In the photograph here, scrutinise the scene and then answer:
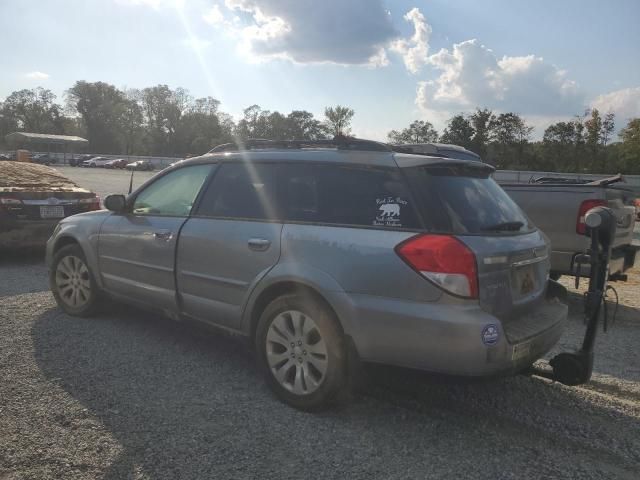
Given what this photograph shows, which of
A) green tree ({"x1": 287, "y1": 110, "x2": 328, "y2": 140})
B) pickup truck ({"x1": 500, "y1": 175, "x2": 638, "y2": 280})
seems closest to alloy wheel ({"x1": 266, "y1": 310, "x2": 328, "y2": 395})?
pickup truck ({"x1": 500, "y1": 175, "x2": 638, "y2": 280})

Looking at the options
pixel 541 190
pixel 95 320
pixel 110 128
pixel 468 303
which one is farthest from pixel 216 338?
pixel 110 128

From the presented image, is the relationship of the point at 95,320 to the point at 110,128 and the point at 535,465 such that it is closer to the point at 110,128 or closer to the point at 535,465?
the point at 535,465

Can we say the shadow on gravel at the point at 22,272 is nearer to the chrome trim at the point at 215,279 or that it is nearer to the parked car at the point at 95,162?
the chrome trim at the point at 215,279

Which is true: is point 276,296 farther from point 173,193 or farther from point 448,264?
point 173,193

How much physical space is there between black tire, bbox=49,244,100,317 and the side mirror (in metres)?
0.71

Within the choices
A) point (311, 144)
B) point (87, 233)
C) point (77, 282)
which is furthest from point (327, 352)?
point (77, 282)

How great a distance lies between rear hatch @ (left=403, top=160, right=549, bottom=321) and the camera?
10.2 ft

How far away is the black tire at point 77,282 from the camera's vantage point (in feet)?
17.3

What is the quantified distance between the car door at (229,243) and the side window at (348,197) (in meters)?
0.18

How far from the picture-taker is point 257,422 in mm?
3350

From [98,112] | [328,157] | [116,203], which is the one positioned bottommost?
[116,203]

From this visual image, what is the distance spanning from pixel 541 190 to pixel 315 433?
4.62m

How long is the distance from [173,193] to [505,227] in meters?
2.76

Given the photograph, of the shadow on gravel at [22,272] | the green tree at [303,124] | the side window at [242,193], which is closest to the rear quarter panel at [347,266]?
the side window at [242,193]
